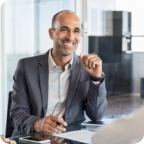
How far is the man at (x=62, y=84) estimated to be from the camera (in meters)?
2.00

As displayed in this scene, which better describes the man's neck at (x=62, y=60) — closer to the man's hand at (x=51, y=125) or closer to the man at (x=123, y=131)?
the man's hand at (x=51, y=125)

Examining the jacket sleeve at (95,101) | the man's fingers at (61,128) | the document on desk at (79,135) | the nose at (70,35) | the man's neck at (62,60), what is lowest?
the document on desk at (79,135)

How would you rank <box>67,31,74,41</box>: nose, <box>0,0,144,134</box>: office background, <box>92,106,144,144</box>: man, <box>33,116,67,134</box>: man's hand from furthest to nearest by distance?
1. <box>0,0,144,134</box>: office background
2. <box>67,31,74,41</box>: nose
3. <box>33,116,67,134</box>: man's hand
4. <box>92,106,144,144</box>: man

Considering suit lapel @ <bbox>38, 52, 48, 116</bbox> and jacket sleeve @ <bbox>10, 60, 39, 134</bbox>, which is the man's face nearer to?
suit lapel @ <bbox>38, 52, 48, 116</bbox>

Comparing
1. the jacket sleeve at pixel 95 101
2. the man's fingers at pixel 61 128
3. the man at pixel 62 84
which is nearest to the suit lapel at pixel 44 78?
the man at pixel 62 84

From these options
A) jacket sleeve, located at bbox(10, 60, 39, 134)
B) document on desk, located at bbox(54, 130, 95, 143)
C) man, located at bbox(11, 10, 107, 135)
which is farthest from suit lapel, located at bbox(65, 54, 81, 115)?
document on desk, located at bbox(54, 130, 95, 143)

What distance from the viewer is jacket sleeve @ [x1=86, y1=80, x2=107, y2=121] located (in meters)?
2.00

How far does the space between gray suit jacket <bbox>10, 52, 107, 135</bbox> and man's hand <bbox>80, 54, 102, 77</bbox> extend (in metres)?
0.06

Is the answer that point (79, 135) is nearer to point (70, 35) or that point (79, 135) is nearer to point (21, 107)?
point (21, 107)

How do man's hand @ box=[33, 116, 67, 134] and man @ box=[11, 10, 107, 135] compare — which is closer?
man's hand @ box=[33, 116, 67, 134]

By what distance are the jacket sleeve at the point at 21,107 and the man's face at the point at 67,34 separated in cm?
28

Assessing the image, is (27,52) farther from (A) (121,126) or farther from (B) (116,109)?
(A) (121,126)

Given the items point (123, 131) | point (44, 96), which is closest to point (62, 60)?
point (44, 96)

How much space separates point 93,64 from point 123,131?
1334mm
